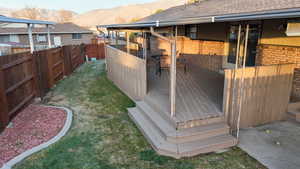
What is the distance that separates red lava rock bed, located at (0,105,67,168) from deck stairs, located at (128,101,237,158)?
7.74 feet

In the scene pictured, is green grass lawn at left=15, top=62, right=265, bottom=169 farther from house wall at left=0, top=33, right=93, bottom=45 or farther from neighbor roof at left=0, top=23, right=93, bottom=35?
house wall at left=0, top=33, right=93, bottom=45

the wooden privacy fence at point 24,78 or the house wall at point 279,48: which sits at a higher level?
the house wall at point 279,48

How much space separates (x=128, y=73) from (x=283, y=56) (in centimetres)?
508

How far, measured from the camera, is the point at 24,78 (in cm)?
655

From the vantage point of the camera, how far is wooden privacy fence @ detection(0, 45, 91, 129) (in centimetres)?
520

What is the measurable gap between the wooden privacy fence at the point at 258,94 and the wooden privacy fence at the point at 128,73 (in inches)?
105

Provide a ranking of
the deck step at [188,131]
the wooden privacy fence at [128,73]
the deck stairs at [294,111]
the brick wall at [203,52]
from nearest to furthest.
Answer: the deck step at [188,131] → the deck stairs at [294,111] → the wooden privacy fence at [128,73] → the brick wall at [203,52]

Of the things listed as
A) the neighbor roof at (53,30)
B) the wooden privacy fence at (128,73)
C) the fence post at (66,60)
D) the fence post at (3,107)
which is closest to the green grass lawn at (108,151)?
the wooden privacy fence at (128,73)

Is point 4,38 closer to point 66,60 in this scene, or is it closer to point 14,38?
point 14,38

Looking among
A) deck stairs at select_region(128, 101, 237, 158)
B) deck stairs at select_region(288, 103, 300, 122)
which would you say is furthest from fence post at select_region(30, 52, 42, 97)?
deck stairs at select_region(288, 103, 300, 122)

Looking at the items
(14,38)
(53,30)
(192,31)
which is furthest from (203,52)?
(14,38)

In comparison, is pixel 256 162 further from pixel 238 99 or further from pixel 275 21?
pixel 275 21

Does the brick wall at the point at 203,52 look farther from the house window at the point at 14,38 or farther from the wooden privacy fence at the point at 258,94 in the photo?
the house window at the point at 14,38

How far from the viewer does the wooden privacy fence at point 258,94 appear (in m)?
4.74
